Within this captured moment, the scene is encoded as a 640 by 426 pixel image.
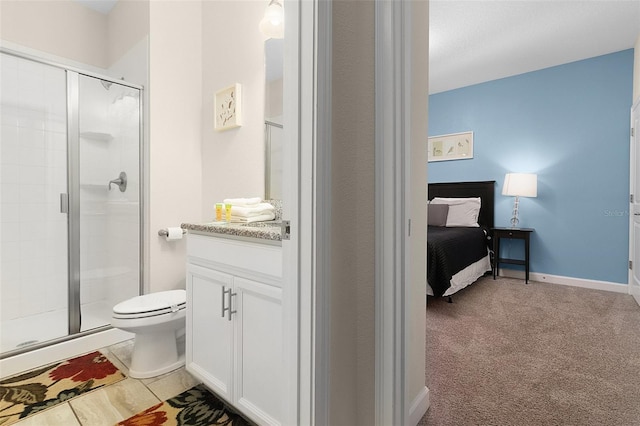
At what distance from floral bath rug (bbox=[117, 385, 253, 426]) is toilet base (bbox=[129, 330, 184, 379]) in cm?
30

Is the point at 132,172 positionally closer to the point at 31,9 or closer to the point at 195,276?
the point at 195,276

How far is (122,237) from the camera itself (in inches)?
101

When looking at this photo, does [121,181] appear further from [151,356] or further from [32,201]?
[151,356]

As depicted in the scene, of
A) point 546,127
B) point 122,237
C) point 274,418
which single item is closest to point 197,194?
point 122,237

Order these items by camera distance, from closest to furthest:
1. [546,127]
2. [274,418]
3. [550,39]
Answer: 1. [274,418]
2. [550,39]
3. [546,127]

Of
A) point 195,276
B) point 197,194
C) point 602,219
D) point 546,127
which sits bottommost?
point 195,276

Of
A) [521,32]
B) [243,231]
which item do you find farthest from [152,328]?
[521,32]

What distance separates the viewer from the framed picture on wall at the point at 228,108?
2.27 meters

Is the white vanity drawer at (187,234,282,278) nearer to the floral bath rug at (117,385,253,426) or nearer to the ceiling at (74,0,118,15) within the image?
the floral bath rug at (117,385,253,426)

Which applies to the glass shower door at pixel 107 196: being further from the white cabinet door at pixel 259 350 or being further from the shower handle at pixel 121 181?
the white cabinet door at pixel 259 350

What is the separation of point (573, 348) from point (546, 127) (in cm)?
290

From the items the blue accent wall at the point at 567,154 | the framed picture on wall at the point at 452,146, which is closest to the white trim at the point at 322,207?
the blue accent wall at the point at 567,154

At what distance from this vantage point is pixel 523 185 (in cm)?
393

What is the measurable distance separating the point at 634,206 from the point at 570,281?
1094 millimetres
